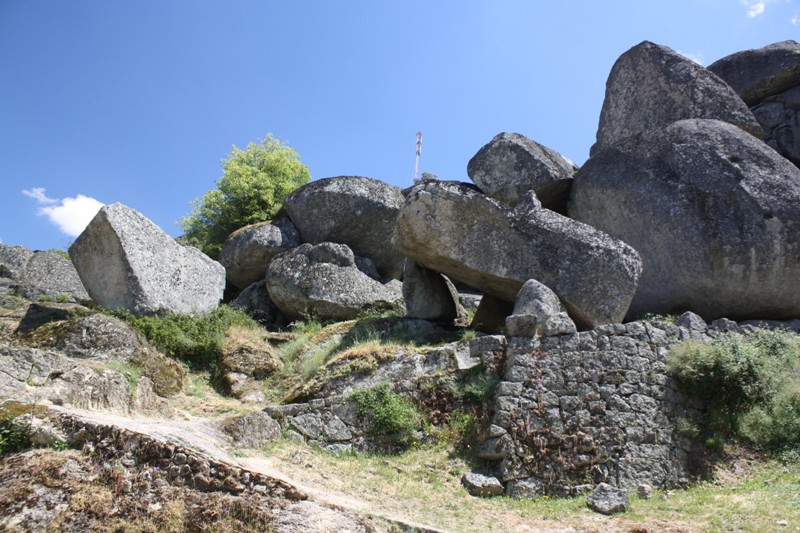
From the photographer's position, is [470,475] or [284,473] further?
[470,475]

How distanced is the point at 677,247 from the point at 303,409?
8529 millimetres

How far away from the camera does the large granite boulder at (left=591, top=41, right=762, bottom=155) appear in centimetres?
1781

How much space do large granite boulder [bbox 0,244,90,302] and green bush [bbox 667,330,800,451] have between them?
13.8 meters

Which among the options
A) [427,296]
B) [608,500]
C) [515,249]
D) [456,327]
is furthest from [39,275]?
[608,500]

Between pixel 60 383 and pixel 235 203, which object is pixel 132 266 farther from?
pixel 235 203

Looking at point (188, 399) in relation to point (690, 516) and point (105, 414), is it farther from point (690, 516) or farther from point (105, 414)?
point (690, 516)

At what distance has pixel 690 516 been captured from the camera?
28.9ft

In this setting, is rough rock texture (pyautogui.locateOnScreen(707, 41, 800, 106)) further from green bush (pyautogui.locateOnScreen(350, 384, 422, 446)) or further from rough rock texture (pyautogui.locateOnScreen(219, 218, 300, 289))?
green bush (pyautogui.locateOnScreen(350, 384, 422, 446))

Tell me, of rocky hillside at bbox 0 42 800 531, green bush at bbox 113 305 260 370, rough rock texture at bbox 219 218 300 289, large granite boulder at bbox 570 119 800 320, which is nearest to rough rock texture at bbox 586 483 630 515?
rocky hillside at bbox 0 42 800 531

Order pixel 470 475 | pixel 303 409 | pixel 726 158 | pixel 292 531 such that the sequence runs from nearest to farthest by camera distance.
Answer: pixel 292 531
pixel 470 475
pixel 303 409
pixel 726 158

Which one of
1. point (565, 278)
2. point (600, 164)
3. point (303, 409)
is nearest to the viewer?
point (303, 409)

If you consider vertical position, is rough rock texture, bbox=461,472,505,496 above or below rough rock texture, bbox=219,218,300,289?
below

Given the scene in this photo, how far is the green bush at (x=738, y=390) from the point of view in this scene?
11.0 meters

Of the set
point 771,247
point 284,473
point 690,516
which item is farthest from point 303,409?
point 771,247
